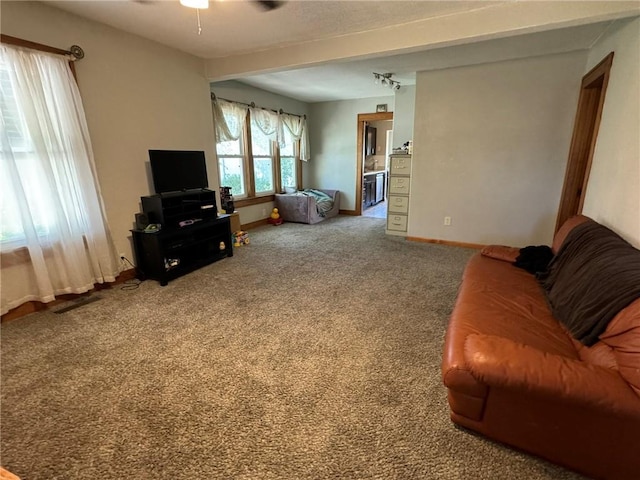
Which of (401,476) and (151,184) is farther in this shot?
(151,184)

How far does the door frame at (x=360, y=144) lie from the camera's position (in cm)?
614

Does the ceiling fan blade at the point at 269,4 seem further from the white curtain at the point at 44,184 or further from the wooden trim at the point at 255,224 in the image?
the wooden trim at the point at 255,224

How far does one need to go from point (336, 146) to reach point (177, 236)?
14.4 feet

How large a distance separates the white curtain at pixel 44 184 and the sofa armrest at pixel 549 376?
3173 mm

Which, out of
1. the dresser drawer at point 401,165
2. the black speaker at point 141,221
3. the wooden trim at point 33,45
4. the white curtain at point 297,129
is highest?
the wooden trim at point 33,45

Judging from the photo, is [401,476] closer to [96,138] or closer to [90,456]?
[90,456]

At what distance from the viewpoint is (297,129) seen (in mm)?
6477

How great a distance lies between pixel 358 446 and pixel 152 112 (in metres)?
3.58

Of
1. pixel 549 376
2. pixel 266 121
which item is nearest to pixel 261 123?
Result: pixel 266 121

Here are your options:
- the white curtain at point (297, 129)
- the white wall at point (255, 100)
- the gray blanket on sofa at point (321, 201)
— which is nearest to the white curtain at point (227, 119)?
the white wall at point (255, 100)

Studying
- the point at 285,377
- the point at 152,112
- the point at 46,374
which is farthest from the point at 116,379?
the point at 152,112

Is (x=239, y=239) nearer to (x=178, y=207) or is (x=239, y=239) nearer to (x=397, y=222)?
(x=178, y=207)

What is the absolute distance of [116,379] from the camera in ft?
5.95

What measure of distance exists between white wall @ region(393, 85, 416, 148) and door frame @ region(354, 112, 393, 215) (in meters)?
0.62
